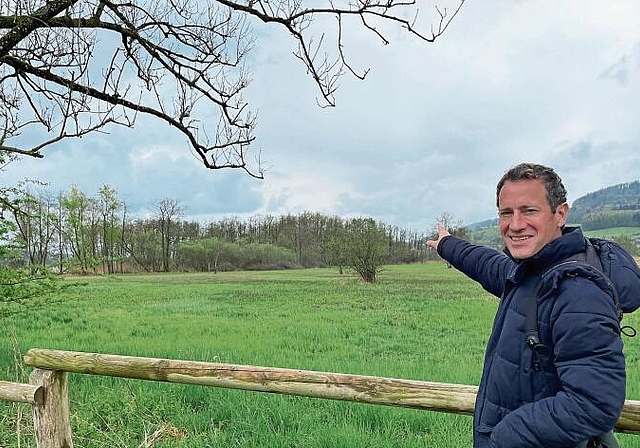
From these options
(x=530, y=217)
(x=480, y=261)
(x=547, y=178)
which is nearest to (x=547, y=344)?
(x=530, y=217)

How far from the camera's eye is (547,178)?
1.73 meters

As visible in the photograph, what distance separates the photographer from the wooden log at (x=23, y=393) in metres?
3.19

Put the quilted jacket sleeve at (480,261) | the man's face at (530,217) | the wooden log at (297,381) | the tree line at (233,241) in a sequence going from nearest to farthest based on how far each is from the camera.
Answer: the man's face at (530,217)
the quilted jacket sleeve at (480,261)
the wooden log at (297,381)
the tree line at (233,241)

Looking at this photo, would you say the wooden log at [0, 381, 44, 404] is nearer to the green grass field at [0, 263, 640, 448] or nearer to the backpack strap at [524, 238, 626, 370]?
the green grass field at [0, 263, 640, 448]

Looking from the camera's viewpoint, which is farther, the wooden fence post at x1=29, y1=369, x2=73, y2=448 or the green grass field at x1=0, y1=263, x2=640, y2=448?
the green grass field at x1=0, y1=263, x2=640, y2=448

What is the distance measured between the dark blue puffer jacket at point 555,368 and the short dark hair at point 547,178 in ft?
0.35

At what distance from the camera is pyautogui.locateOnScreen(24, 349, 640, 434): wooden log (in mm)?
2361

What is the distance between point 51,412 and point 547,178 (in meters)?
2.99

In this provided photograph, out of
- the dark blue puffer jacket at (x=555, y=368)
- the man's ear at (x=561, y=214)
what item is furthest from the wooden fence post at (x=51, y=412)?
the man's ear at (x=561, y=214)

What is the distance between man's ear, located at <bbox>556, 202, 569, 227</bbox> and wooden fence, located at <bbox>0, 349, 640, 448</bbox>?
827 millimetres

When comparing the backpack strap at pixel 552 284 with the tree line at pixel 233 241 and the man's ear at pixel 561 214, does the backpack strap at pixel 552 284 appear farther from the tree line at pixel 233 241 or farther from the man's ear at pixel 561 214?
the tree line at pixel 233 241

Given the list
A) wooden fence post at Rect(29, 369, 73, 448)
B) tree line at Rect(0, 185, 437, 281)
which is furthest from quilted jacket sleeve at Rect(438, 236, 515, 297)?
tree line at Rect(0, 185, 437, 281)

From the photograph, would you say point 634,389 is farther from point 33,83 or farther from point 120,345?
point 120,345

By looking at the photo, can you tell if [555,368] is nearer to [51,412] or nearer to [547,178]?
[547,178]
